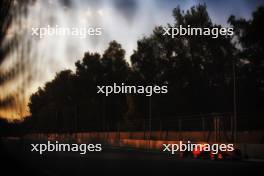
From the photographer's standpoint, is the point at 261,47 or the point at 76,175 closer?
the point at 76,175

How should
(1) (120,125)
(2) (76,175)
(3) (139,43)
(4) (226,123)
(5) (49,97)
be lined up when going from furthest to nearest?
(5) (49,97) < (3) (139,43) < (1) (120,125) < (4) (226,123) < (2) (76,175)

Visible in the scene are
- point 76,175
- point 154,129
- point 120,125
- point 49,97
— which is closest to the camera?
point 76,175

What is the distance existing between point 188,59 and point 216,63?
5.28 m

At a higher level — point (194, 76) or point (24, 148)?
point (194, 76)

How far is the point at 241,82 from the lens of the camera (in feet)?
239

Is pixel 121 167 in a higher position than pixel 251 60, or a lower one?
lower

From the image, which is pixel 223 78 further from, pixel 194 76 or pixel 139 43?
pixel 139 43

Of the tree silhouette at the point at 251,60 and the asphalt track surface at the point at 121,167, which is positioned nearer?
the asphalt track surface at the point at 121,167

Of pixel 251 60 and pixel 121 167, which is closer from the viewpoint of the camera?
pixel 121 167

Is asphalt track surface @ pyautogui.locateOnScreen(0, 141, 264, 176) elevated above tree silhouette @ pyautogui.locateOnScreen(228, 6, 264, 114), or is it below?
below

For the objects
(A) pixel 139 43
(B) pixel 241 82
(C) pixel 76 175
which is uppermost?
(A) pixel 139 43

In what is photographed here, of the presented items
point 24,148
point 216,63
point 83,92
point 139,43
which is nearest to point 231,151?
point 24,148

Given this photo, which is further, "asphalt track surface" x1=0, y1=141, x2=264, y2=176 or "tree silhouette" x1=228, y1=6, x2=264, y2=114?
"tree silhouette" x1=228, y1=6, x2=264, y2=114

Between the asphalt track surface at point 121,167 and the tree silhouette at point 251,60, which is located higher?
the tree silhouette at point 251,60
